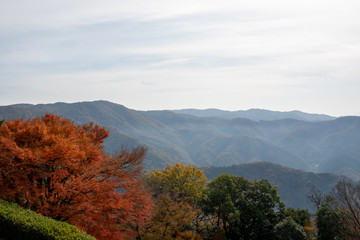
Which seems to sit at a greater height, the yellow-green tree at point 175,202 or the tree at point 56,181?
the tree at point 56,181

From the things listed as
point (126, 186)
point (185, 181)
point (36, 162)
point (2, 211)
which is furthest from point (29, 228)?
point (185, 181)

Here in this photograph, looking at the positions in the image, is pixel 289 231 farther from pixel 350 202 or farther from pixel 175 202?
pixel 175 202

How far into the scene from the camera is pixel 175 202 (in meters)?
32.9

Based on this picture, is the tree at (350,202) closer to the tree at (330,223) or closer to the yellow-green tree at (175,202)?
the tree at (330,223)

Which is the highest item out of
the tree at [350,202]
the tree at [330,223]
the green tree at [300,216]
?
the tree at [350,202]

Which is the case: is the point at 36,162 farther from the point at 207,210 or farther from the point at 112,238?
the point at 207,210

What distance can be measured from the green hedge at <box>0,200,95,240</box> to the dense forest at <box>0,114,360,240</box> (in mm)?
2889

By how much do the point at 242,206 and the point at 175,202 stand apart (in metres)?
10.4

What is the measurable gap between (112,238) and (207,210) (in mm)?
15175

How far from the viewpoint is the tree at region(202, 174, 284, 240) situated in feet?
116

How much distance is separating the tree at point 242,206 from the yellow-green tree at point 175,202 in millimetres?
2657

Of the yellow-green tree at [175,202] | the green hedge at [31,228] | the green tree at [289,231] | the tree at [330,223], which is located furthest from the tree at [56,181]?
the tree at [330,223]

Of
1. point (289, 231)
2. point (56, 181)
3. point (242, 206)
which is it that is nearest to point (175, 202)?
point (242, 206)

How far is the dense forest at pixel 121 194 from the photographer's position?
2002cm
